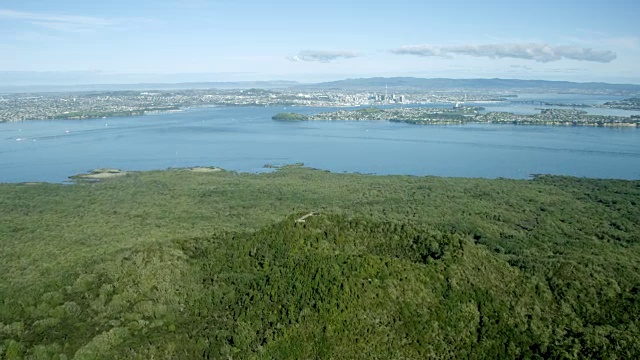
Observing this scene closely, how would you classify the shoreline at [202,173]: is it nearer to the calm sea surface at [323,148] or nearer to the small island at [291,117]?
the calm sea surface at [323,148]

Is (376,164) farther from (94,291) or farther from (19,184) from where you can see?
(94,291)

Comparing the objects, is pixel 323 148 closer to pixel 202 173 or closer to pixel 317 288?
pixel 202 173

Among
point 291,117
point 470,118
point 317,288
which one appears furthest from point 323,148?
point 317,288

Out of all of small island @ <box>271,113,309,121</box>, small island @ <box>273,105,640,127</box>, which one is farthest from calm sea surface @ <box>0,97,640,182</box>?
small island @ <box>273,105,640,127</box>

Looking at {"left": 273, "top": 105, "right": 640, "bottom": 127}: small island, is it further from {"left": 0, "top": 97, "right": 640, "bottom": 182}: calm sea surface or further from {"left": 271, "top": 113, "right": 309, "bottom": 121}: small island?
{"left": 0, "top": 97, "right": 640, "bottom": 182}: calm sea surface

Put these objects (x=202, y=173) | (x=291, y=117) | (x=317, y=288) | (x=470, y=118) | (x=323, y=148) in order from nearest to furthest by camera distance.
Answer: (x=317, y=288) → (x=202, y=173) → (x=323, y=148) → (x=470, y=118) → (x=291, y=117)
